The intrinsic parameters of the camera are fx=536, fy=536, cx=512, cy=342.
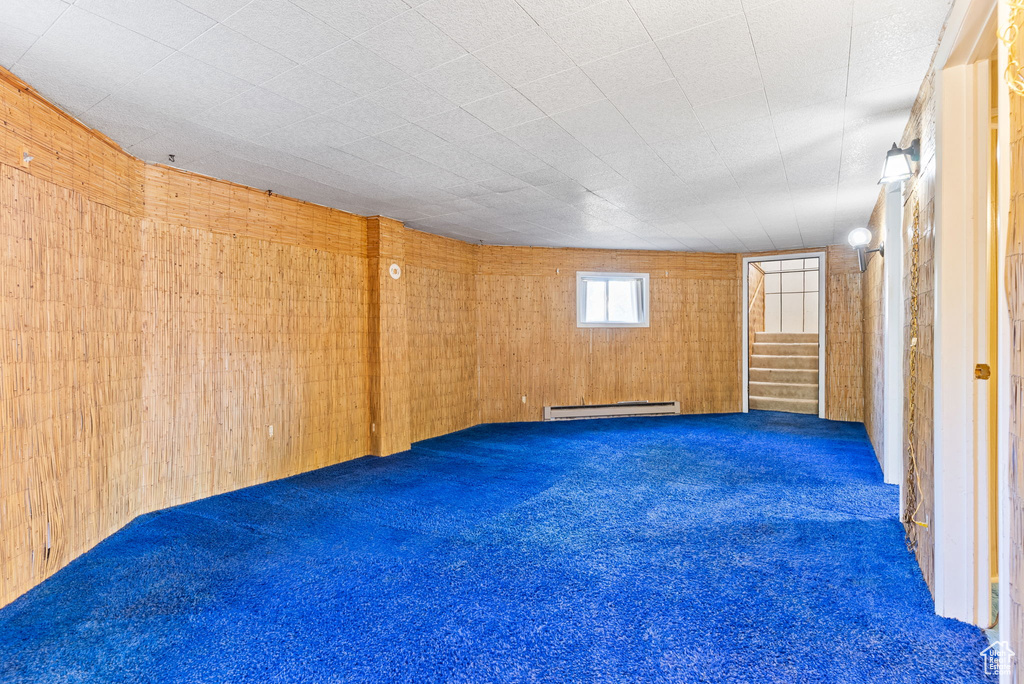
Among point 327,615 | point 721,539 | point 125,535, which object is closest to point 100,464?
point 125,535

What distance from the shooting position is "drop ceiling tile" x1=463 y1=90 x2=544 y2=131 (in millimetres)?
2920

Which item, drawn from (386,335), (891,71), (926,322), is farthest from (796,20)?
(386,335)

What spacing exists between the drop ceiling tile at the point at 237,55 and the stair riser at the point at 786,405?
8.31 metres

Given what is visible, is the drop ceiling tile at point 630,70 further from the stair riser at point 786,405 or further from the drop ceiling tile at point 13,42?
the stair riser at point 786,405

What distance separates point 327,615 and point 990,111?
3649mm

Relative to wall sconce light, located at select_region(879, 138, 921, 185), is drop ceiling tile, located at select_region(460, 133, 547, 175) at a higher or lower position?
higher

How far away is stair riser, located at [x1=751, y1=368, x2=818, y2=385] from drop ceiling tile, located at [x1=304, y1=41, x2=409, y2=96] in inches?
319

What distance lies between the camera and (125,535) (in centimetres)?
349

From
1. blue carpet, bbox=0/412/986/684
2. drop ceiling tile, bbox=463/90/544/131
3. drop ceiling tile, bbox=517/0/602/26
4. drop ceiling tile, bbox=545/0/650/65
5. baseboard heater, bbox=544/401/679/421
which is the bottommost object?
blue carpet, bbox=0/412/986/684

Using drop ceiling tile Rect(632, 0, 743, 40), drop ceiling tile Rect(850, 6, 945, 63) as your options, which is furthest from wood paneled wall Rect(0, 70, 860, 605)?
drop ceiling tile Rect(850, 6, 945, 63)

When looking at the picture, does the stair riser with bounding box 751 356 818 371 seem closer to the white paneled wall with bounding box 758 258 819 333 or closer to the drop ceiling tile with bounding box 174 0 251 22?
the white paneled wall with bounding box 758 258 819 333

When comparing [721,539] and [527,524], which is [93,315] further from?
[721,539]

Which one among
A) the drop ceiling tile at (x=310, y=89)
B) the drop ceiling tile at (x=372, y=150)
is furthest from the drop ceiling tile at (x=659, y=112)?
the drop ceiling tile at (x=372, y=150)

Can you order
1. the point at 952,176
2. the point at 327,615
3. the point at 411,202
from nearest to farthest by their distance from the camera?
the point at 952,176
the point at 327,615
the point at 411,202
